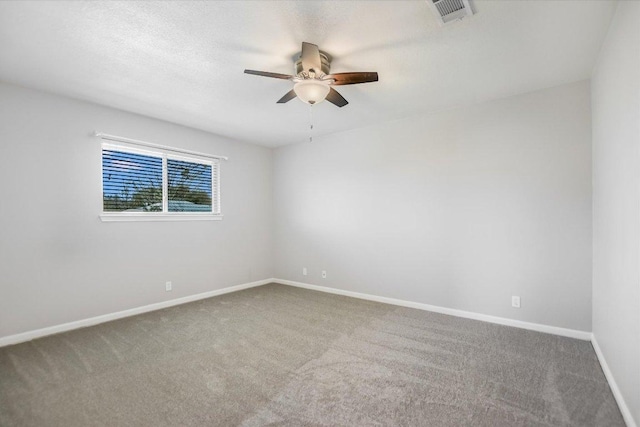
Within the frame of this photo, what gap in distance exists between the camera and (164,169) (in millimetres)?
4012

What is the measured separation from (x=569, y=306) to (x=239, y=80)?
395 cm

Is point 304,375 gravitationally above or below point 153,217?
below

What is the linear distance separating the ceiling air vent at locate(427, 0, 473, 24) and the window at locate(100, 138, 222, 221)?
11.8 ft

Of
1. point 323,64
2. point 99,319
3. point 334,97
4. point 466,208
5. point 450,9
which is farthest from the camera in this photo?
point 466,208

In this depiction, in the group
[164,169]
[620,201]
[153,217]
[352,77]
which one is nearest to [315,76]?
[352,77]

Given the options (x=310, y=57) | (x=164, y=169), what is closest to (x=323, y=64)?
(x=310, y=57)

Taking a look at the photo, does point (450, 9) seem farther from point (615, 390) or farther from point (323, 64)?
point (615, 390)

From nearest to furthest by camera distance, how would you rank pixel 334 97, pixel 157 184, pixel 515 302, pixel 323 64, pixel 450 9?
1. pixel 450 9
2. pixel 323 64
3. pixel 334 97
4. pixel 515 302
5. pixel 157 184

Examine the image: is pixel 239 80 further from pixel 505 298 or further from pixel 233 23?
pixel 505 298

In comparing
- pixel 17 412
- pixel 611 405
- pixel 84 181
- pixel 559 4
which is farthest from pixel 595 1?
pixel 84 181

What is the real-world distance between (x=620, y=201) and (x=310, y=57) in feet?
7.57

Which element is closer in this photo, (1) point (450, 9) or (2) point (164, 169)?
(1) point (450, 9)

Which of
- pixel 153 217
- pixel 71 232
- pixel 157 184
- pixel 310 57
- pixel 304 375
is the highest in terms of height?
pixel 310 57

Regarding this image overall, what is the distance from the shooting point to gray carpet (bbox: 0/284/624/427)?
177 cm
